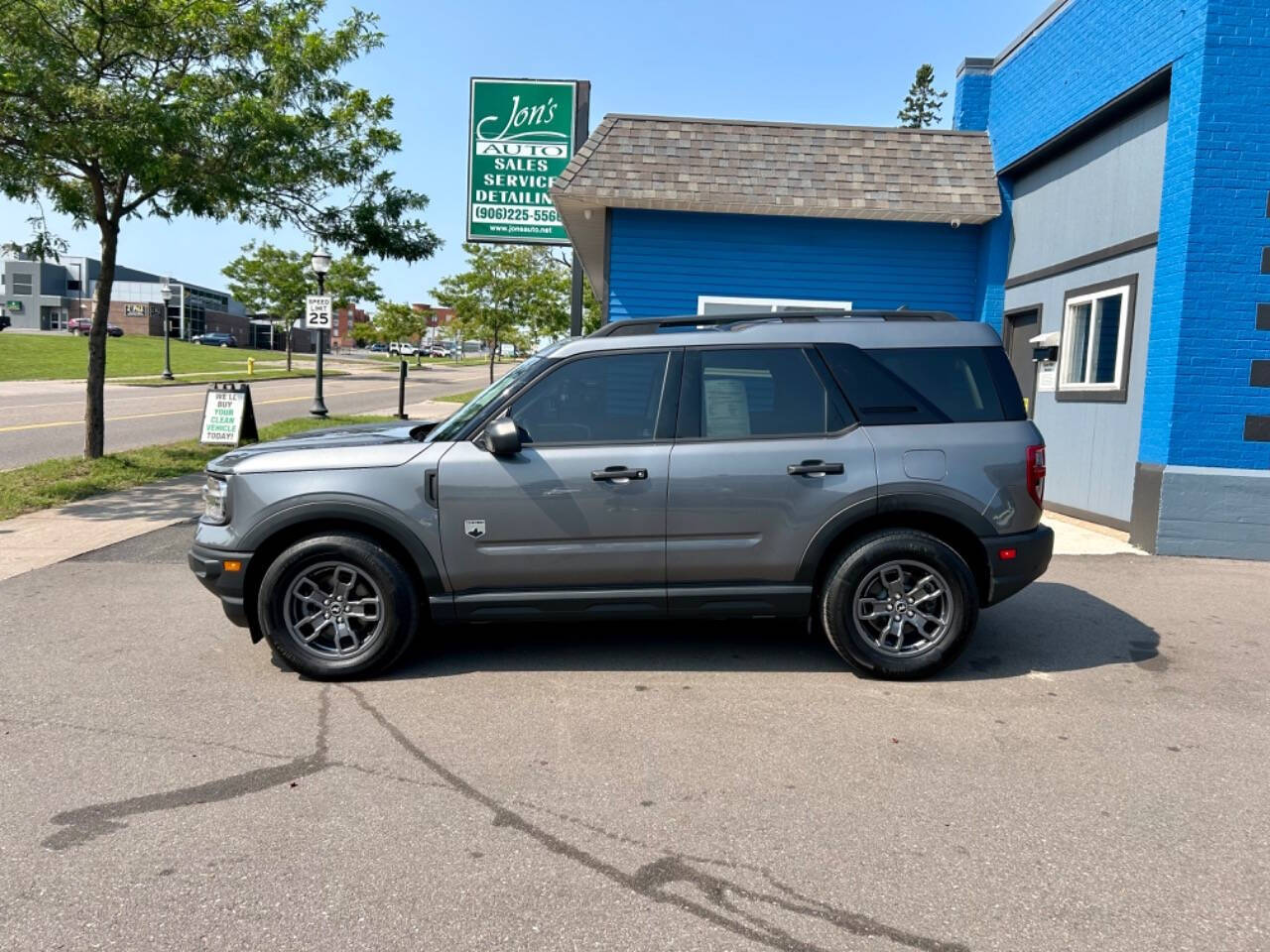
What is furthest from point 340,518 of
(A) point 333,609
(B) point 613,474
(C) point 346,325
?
(C) point 346,325

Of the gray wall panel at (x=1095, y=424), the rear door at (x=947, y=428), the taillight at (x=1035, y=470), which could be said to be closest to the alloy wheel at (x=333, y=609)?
the rear door at (x=947, y=428)

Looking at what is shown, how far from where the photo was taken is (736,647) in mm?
5520

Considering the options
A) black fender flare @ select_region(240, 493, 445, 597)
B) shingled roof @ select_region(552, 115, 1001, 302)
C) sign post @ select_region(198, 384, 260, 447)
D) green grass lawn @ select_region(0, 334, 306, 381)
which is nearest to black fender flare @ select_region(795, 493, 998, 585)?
black fender flare @ select_region(240, 493, 445, 597)

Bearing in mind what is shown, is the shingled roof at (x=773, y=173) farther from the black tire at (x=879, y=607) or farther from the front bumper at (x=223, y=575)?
the front bumper at (x=223, y=575)

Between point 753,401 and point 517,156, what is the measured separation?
1018 centimetres

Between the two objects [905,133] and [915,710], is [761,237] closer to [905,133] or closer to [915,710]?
[905,133]

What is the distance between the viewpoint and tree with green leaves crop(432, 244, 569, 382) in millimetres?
35281

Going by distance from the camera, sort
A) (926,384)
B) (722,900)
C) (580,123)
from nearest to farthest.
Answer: (722,900)
(926,384)
(580,123)

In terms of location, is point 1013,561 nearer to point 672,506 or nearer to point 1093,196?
point 672,506

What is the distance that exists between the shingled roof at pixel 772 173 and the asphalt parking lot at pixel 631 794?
22.7 ft

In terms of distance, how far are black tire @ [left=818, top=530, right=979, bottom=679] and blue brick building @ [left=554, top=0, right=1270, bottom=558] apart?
14.8 ft

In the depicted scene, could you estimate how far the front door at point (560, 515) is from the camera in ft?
15.5

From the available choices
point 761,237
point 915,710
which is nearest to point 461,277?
point 761,237

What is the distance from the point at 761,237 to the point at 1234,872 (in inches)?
380
